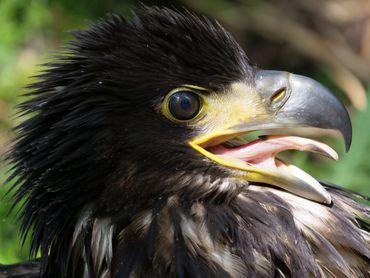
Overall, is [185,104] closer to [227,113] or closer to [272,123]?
[227,113]

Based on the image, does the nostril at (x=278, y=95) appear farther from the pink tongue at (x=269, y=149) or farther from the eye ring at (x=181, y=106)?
the eye ring at (x=181, y=106)

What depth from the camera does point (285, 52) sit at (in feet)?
27.1

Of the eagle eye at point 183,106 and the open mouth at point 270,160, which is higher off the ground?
the eagle eye at point 183,106

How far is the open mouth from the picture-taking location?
3213 mm

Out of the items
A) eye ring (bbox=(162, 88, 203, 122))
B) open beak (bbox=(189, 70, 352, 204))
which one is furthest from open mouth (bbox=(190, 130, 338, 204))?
eye ring (bbox=(162, 88, 203, 122))

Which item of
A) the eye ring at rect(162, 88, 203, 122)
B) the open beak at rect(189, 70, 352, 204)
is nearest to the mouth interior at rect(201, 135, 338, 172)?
the open beak at rect(189, 70, 352, 204)

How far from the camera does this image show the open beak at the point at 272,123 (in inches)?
126

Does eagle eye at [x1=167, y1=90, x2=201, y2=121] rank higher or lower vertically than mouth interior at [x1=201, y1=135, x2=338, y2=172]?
higher

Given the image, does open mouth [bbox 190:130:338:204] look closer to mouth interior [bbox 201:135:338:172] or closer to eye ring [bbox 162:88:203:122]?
mouth interior [bbox 201:135:338:172]

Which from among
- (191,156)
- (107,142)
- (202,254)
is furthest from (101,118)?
(202,254)

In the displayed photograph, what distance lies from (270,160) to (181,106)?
14.9 inches

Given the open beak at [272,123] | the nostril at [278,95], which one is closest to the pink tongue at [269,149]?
the open beak at [272,123]

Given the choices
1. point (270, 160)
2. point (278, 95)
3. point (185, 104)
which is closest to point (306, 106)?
point (278, 95)

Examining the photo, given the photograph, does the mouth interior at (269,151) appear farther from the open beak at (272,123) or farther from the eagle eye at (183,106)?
the eagle eye at (183,106)
